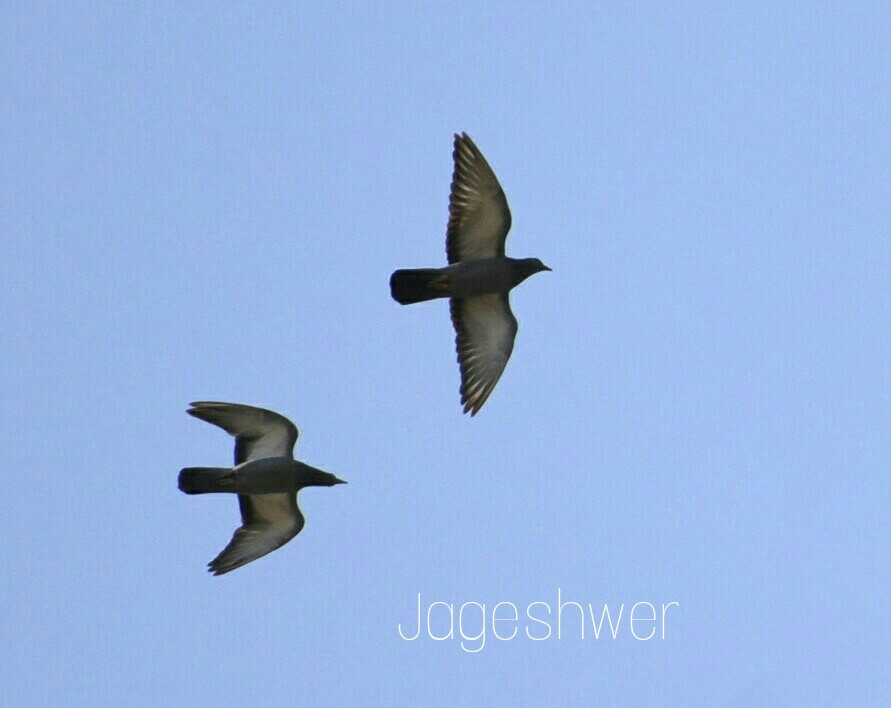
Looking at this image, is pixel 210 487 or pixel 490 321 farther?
pixel 490 321

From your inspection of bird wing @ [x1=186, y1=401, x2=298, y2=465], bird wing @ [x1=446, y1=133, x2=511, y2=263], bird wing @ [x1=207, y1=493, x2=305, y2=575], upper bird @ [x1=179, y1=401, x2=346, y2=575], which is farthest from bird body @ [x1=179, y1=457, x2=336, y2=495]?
bird wing @ [x1=446, y1=133, x2=511, y2=263]

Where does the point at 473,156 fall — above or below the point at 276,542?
above

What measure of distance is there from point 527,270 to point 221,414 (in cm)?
478

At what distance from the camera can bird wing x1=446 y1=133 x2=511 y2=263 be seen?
2395 centimetres

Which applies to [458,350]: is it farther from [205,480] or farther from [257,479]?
[205,480]

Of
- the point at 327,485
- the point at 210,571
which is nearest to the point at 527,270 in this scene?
the point at 327,485

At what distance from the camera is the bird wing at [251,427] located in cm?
2377

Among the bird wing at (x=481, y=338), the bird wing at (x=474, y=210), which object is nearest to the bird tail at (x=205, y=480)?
the bird wing at (x=481, y=338)

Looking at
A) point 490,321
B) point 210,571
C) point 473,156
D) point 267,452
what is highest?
point 473,156

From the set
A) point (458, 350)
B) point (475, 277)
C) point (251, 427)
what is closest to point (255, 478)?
point (251, 427)

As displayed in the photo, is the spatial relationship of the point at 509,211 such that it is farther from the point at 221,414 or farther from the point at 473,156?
the point at 221,414

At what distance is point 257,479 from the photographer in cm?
2352

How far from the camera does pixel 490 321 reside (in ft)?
81.8

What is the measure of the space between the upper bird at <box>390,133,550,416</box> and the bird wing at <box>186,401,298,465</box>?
2.42 meters
